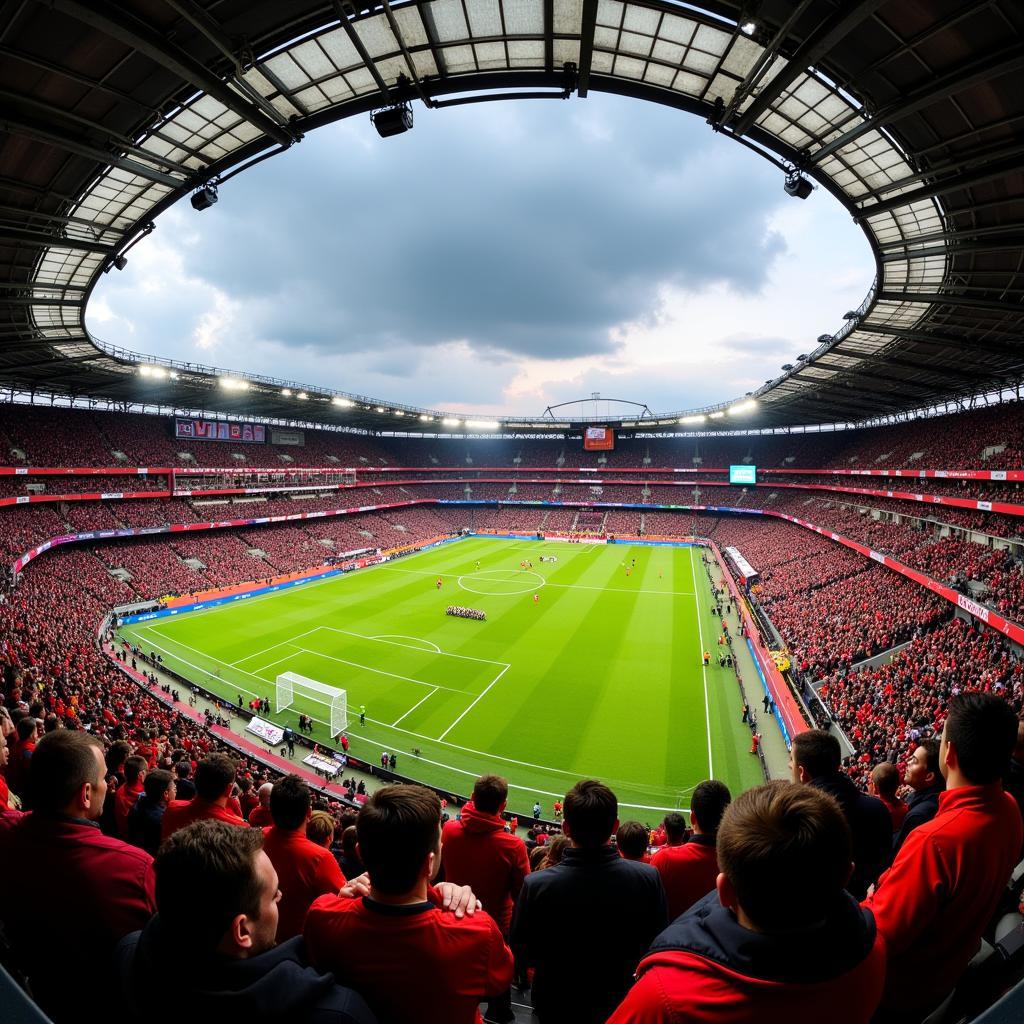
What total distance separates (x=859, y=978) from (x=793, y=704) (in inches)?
930

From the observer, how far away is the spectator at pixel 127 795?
593 centimetres

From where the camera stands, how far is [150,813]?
5504 mm

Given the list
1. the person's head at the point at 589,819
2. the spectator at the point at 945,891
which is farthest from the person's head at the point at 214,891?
the spectator at the point at 945,891

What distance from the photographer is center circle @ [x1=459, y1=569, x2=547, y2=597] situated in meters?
44.1

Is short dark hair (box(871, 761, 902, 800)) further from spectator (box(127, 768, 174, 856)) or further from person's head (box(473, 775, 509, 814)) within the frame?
spectator (box(127, 768, 174, 856))

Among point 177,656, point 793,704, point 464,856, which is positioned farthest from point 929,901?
point 177,656

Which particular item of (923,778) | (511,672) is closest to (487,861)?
(923,778)

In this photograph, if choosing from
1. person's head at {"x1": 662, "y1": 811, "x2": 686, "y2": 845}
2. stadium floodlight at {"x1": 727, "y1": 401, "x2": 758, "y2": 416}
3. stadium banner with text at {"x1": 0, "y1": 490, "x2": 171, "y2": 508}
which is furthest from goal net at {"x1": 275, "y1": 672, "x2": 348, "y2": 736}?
stadium floodlight at {"x1": 727, "y1": 401, "x2": 758, "y2": 416}

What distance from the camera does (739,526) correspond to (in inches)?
2542

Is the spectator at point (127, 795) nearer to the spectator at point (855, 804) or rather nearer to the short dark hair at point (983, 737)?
the spectator at point (855, 804)

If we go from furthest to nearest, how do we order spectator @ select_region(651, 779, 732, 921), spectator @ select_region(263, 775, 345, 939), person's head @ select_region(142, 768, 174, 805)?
person's head @ select_region(142, 768, 174, 805)
spectator @ select_region(651, 779, 732, 921)
spectator @ select_region(263, 775, 345, 939)

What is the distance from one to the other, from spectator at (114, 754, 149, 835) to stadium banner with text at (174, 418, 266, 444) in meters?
54.7

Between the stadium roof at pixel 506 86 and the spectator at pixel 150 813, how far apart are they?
1083cm

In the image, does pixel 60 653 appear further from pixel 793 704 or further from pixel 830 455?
pixel 830 455
